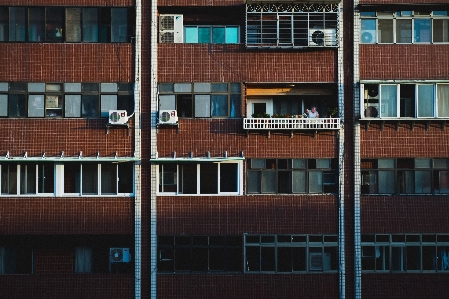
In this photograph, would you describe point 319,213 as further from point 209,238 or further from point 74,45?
point 74,45

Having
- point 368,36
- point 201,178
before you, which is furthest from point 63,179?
point 368,36

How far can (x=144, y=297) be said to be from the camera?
20031mm

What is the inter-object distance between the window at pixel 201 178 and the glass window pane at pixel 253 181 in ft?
1.04

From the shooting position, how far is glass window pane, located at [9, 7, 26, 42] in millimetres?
20344

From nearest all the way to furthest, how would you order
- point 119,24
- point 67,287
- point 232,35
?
1. point 67,287
2. point 119,24
3. point 232,35

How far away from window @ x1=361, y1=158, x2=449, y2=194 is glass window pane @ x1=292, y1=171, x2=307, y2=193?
1.84m

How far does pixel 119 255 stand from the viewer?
2031cm

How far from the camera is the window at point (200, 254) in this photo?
2016 centimetres

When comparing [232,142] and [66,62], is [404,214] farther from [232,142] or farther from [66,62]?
[66,62]

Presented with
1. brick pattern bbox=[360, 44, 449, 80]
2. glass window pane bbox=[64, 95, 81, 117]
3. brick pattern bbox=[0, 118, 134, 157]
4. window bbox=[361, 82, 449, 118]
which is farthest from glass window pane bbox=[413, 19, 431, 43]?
glass window pane bbox=[64, 95, 81, 117]

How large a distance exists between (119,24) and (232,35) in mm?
3600

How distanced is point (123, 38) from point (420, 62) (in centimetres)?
934

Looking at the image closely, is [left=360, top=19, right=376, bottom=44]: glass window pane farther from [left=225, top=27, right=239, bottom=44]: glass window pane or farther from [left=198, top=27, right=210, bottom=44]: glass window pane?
[left=198, top=27, right=210, bottom=44]: glass window pane

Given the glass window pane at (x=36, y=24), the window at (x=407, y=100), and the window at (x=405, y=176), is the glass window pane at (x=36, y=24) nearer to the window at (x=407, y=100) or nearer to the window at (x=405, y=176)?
the window at (x=407, y=100)
